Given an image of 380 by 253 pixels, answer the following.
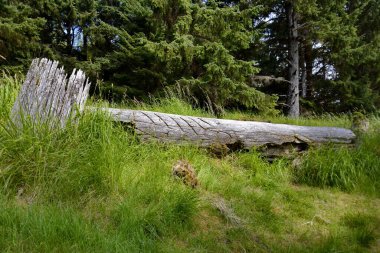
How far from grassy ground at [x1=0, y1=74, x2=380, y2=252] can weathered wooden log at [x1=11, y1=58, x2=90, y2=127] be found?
0.17 metres

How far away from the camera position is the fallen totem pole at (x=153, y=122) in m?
3.03

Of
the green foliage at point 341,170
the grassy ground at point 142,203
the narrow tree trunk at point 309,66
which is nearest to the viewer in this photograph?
A: the grassy ground at point 142,203

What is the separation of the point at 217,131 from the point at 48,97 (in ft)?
7.70

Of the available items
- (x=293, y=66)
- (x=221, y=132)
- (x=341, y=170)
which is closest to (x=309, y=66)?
(x=293, y=66)

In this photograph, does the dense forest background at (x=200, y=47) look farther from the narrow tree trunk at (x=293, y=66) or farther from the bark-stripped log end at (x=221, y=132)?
the bark-stripped log end at (x=221, y=132)

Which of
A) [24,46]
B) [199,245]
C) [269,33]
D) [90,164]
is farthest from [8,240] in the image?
[269,33]

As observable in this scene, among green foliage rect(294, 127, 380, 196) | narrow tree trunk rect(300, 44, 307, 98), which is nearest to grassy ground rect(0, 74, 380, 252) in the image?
Result: green foliage rect(294, 127, 380, 196)

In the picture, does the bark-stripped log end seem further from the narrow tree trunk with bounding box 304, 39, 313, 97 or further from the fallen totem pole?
the narrow tree trunk with bounding box 304, 39, 313, 97

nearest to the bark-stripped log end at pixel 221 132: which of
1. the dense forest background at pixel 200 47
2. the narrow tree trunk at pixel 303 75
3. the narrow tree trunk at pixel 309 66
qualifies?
the dense forest background at pixel 200 47

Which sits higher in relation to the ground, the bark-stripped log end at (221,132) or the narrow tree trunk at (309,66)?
the narrow tree trunk at (309,66)

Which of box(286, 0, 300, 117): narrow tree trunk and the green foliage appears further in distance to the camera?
box(286, 0, 300, 117): narrow tree trunk

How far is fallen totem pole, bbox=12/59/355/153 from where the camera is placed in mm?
3027

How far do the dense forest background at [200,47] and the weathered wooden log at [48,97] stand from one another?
2527 millimetres

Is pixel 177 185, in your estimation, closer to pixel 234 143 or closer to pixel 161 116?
pixel 161 116
